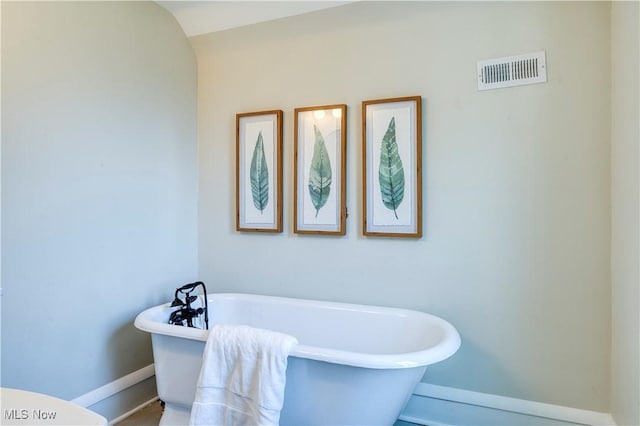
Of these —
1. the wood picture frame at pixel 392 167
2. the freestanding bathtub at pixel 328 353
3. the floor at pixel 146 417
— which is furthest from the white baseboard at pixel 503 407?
the floor at pixel 146 417

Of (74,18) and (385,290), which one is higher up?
(74,18)

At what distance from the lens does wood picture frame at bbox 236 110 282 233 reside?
7.88 ft

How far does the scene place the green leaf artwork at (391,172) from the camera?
2.10 meters

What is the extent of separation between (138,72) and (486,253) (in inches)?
87.3

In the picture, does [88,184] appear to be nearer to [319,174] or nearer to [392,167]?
[319,174]

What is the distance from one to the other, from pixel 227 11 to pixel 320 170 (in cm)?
115

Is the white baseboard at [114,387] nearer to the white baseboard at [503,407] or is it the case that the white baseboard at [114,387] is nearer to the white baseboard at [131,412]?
the white baseboard at [131,412]

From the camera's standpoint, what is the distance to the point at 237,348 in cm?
155

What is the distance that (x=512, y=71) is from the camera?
1.89 m

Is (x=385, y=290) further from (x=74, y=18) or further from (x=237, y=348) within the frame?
(x=74, y=18)

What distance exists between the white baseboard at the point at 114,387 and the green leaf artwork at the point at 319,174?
4.70 ft

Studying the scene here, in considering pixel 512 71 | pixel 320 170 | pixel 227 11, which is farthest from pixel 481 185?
pixel 227 11

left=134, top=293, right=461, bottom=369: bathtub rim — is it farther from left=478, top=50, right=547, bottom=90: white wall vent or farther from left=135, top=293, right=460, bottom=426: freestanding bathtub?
left=478, top=50, right=547, bottom=90: white wall vent

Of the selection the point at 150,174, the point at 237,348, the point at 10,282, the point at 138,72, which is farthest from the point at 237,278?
the point at 138,72
